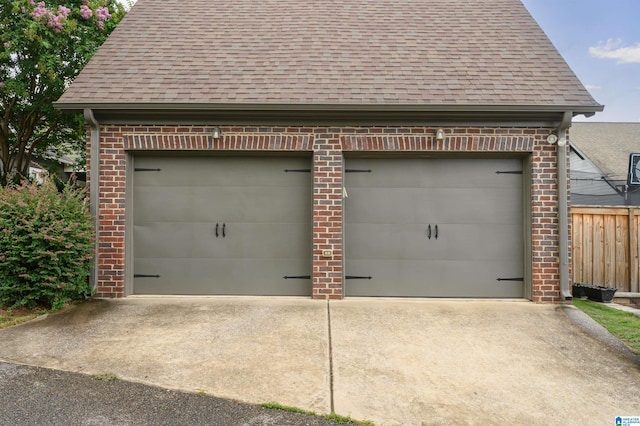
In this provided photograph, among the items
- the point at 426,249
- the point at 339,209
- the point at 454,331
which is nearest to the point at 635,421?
the point at 454,331

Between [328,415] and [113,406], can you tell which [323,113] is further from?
[113,406]

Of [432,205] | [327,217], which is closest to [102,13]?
[327,217]

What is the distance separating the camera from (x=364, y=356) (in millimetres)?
3465

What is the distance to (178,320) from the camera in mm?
4371

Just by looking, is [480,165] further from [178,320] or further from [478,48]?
[178,320]

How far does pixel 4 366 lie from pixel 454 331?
165 inches

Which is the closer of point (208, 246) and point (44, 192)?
point (44, 192)

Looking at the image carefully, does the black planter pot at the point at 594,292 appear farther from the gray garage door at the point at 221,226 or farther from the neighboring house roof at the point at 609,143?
the neighboring house roof at the point at 609,143

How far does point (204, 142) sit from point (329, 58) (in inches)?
94.5

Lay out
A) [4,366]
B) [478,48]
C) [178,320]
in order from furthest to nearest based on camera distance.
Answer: [478,48] → [178,320] → [4,366]

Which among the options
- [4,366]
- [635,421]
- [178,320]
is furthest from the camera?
[178,320]

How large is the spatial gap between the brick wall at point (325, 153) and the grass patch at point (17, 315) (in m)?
0.85

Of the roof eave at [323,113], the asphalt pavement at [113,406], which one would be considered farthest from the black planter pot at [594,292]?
the asphalt pavement at [113,406]

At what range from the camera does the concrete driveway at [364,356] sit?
2711 mm
